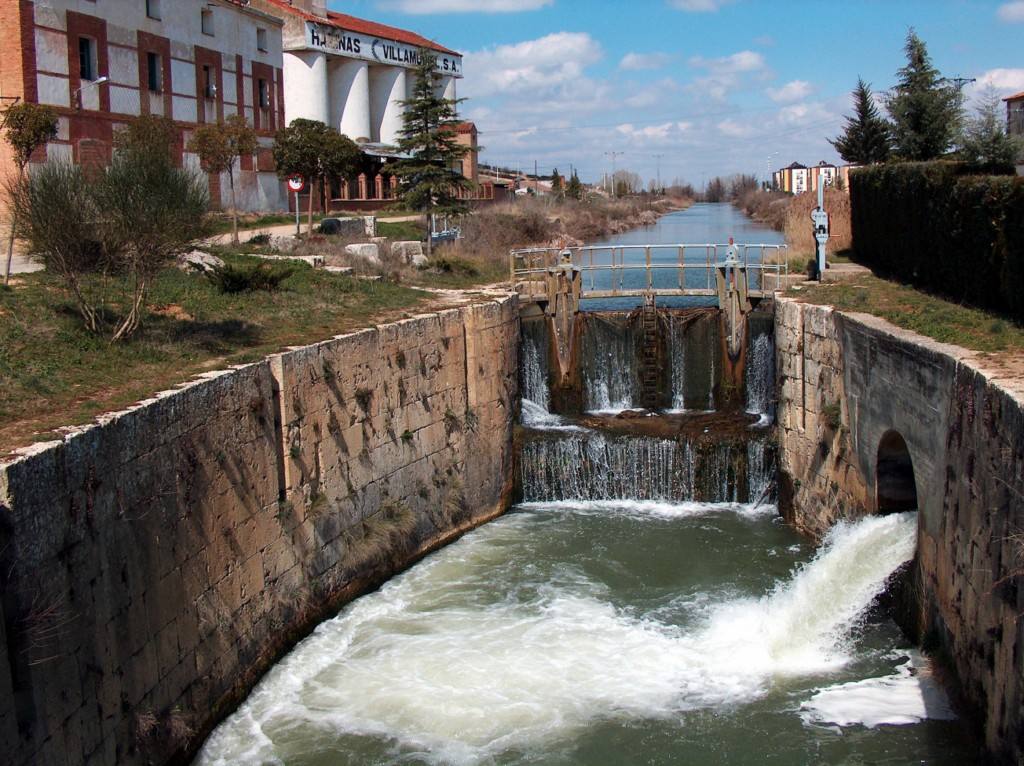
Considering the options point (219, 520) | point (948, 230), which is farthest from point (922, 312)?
point (219, 520)

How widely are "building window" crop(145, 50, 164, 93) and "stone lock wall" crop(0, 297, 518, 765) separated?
57.0 ft

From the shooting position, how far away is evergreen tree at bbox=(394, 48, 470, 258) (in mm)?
26656

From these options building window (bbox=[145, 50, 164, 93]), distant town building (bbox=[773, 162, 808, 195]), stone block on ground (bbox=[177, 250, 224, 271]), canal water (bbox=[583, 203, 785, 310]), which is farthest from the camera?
distant town building (bbox=[773, 162, 808, 195])

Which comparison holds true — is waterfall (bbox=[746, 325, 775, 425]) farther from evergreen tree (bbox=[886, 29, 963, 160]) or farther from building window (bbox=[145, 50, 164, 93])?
building window (bbox=[145, 50, 164, 93])

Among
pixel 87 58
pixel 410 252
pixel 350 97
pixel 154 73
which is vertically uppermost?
pixel 350 97

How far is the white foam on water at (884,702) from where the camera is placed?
10453 millimetres

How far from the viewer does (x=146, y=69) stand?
30.2 metres

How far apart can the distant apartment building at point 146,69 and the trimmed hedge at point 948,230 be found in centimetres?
1744

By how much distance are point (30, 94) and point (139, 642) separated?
65.4 feet

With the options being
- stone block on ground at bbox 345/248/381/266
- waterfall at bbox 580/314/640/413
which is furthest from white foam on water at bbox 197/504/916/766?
stone block on ground at bbox 345/248/381/266

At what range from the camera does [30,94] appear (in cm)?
2530

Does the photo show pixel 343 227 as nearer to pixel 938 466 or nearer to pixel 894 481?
pixel 894 481

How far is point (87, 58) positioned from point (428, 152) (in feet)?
29.6

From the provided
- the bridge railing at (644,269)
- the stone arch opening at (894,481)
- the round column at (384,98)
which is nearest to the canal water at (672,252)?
the bridge railing at (644,269)
